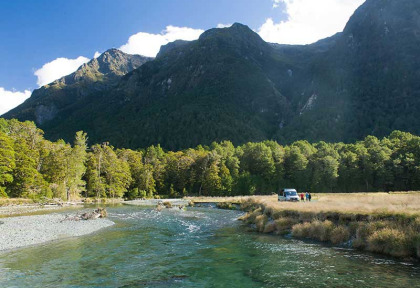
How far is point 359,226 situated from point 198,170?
110m

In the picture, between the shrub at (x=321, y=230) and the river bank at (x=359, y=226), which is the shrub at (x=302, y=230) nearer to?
the river bank at (x=359, y=226)

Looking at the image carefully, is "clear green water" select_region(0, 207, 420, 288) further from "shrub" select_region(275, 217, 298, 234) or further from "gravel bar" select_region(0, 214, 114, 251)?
"shrub" select_region(275, 217, 298, 234)

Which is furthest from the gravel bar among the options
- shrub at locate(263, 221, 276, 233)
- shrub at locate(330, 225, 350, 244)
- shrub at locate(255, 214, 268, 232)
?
shrub at locate(330, 225, 350, 244)

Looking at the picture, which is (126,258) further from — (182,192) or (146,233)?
(182,192)

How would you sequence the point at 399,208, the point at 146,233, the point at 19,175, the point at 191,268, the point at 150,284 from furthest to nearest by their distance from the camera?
the point at 19,175 < the point at 146,233 < the point at 399,208 < the point at 191,268 < the point at 150,284

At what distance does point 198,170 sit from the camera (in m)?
132

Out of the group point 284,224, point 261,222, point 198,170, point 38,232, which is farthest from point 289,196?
point 198,170

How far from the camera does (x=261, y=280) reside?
16.2 metres

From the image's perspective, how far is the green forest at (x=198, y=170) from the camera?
83.4 metres

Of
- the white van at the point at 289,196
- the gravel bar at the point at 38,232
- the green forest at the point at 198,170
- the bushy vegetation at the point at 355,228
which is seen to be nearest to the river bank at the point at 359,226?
the bushy vegetation at the point at 355,228

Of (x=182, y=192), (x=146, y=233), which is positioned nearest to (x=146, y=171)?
(x=182, y=192)

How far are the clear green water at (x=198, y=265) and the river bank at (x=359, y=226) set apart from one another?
4.92 feet

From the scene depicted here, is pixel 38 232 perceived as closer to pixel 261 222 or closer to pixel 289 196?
pixel 261 222

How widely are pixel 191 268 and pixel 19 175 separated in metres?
66.8
